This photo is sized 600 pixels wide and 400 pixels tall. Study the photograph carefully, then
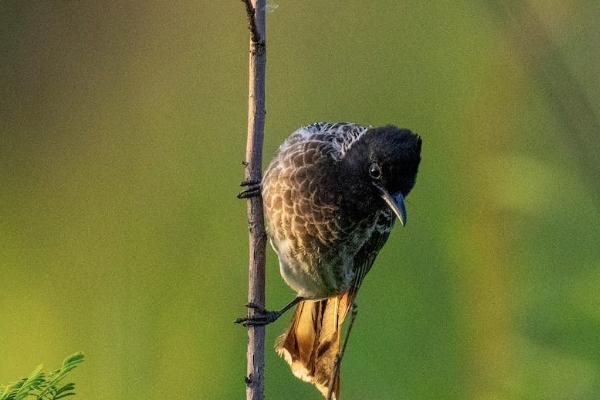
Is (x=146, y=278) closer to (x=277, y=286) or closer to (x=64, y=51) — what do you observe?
(x=277, y=286)

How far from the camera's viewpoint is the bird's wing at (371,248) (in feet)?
5.95

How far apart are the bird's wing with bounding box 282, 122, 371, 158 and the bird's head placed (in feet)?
0.21

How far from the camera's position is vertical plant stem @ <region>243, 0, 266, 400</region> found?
139 cm

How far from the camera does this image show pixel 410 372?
1.85 metres

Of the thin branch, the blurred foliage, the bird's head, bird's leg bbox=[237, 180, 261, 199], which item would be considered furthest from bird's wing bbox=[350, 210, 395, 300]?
the blurred foliage

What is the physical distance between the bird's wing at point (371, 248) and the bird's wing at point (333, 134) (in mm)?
158

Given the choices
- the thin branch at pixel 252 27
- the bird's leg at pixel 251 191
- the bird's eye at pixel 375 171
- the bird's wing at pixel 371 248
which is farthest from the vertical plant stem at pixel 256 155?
the bird's wing at pixel 371 248

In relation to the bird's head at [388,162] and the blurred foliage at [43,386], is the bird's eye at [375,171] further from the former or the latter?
the blurred foliage at [43,386]

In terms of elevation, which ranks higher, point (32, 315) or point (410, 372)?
point (32, 315)

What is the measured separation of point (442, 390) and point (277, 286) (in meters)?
0.48

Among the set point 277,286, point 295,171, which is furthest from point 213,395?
point 295,171

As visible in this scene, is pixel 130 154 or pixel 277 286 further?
pixel 130 154

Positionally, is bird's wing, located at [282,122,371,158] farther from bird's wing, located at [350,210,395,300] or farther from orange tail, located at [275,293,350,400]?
orange tail, located at [275,293,350,400]

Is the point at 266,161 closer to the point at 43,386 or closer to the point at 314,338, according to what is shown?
the point at 314,338
